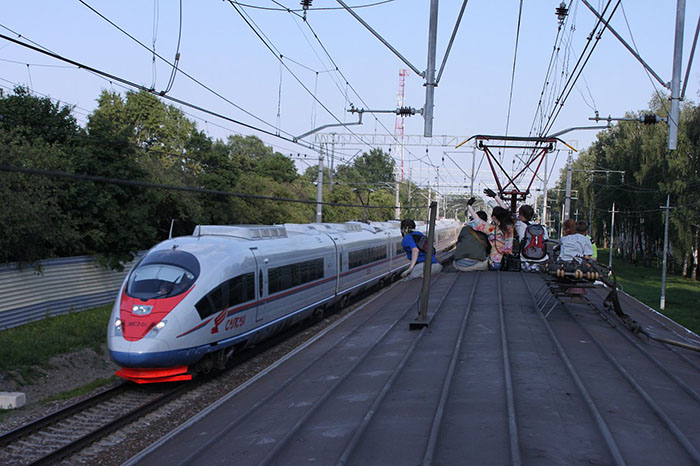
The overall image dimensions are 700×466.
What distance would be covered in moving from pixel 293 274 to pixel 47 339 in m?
6.06

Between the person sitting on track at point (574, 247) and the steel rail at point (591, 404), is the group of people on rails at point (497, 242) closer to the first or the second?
the person sitting on track at point (574, 247)

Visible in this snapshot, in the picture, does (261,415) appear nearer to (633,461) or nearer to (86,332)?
(633,461)

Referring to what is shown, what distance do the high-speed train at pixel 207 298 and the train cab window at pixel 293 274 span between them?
0.02 metres

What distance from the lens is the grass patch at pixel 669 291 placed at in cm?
3116

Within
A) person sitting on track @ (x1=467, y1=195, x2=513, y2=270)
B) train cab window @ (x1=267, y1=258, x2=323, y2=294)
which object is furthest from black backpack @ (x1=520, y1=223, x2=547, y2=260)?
train cab window @ (x1=267, y1=258, x2=323, y2=294)

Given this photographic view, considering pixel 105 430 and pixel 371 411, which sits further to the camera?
pixel 105 430

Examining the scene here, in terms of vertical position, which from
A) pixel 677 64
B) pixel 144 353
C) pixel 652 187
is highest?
pixel 652 187

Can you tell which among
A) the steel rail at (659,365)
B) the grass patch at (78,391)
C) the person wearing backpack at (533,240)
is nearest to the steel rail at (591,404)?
the steel rail at (659,365)

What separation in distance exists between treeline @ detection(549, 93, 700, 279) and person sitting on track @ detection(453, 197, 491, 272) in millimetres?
22092

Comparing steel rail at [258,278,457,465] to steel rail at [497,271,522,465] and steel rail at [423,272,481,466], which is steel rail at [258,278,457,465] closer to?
steel rail at [423,272,481,466]

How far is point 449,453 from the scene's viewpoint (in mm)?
4891

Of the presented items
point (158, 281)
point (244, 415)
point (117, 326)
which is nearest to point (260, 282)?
point (158, 281)

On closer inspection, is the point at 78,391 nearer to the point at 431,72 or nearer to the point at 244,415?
the point at 244,415

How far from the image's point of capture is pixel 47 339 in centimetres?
1523
